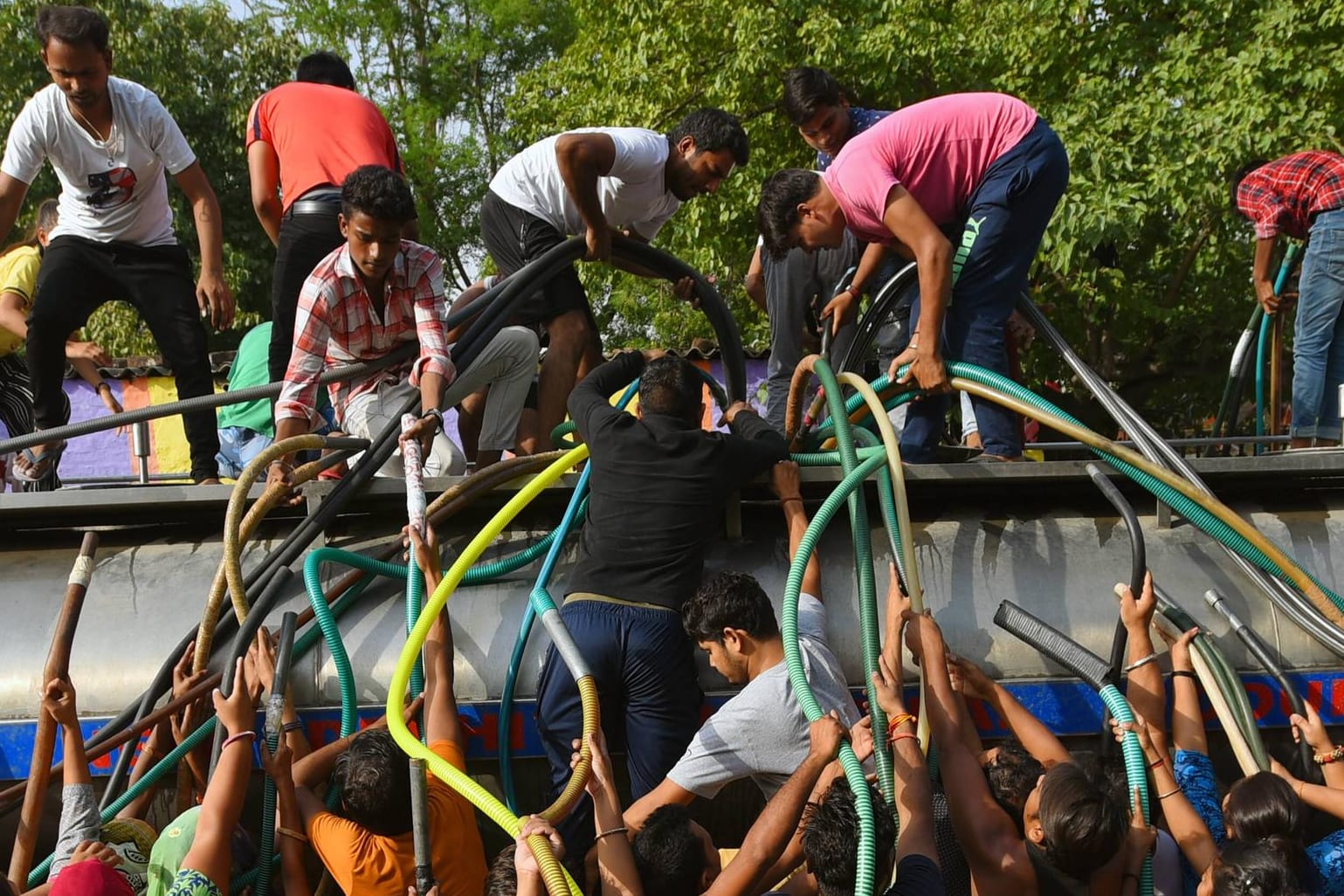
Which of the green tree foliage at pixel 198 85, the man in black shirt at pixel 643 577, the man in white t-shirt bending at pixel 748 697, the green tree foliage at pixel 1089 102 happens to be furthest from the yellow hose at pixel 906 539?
the green tree foliage at pixel 198 85

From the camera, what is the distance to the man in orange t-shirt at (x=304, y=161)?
4.75 metres

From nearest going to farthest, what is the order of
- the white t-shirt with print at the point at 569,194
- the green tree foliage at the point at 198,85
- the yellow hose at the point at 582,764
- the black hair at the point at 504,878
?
the yellow hose at the point at 582,764 < the black hair at the point at 504,878 < the white t-shirt with print at the point at 569,194 < the green tree foliage at the point at 198,85

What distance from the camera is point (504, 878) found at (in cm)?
300

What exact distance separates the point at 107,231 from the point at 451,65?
17.6 metres

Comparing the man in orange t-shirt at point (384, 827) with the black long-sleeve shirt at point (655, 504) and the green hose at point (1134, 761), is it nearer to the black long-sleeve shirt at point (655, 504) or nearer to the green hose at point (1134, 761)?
the black long-sleeve shirt at point (655, 504)

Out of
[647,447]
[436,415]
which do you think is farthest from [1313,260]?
[436,415]

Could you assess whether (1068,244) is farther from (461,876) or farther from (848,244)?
(461,876)

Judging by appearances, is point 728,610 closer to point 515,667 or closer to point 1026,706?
point 515,667

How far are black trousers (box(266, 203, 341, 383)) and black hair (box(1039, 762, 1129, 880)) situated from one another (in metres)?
2.98

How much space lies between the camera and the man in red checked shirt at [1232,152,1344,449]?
209 inches

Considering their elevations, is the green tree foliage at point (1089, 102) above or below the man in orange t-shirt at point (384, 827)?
above

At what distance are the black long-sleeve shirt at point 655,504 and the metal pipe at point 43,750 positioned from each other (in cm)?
128

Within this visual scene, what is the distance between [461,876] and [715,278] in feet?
26.2

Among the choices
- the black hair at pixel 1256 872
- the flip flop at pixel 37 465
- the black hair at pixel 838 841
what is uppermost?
the flip flop at pixel 37 465
